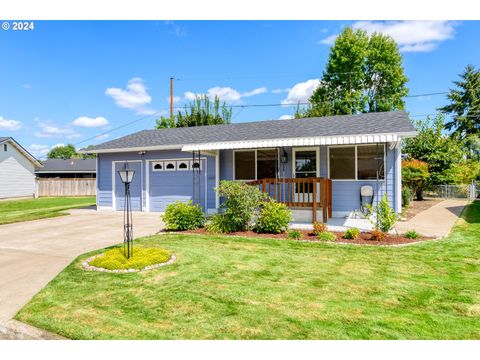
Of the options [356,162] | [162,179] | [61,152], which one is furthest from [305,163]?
[61,152]

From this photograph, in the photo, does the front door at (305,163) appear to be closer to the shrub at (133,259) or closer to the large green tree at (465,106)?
the shrub at (133,259)

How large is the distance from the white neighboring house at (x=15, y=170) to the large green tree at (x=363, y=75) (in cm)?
2683

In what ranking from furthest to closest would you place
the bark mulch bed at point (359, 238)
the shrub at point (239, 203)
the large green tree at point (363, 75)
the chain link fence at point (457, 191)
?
the large green tree at point (363, 75) < the chain link fence at point (457, 191) < the shrub at point (239, 203) < the bark mulch bed at point (359, 238)

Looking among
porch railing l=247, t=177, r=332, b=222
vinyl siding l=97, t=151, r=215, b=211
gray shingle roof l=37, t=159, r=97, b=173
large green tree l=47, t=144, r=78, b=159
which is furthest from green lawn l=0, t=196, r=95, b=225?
large green tree l=47, t=144, r=78, b=159

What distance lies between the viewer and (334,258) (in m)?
5.91

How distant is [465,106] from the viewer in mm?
34031

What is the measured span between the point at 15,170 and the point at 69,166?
1016 centimetres

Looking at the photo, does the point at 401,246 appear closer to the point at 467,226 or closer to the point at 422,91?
the point at 467,226

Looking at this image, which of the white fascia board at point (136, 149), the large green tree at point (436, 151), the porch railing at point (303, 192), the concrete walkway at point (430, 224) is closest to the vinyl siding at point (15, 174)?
the white fascia board at point (136, 149)

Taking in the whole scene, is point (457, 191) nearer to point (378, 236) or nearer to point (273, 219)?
point (378, 236)

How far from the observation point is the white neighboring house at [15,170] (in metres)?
26.2

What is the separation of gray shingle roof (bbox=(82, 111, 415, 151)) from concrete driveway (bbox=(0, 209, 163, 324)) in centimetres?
389
